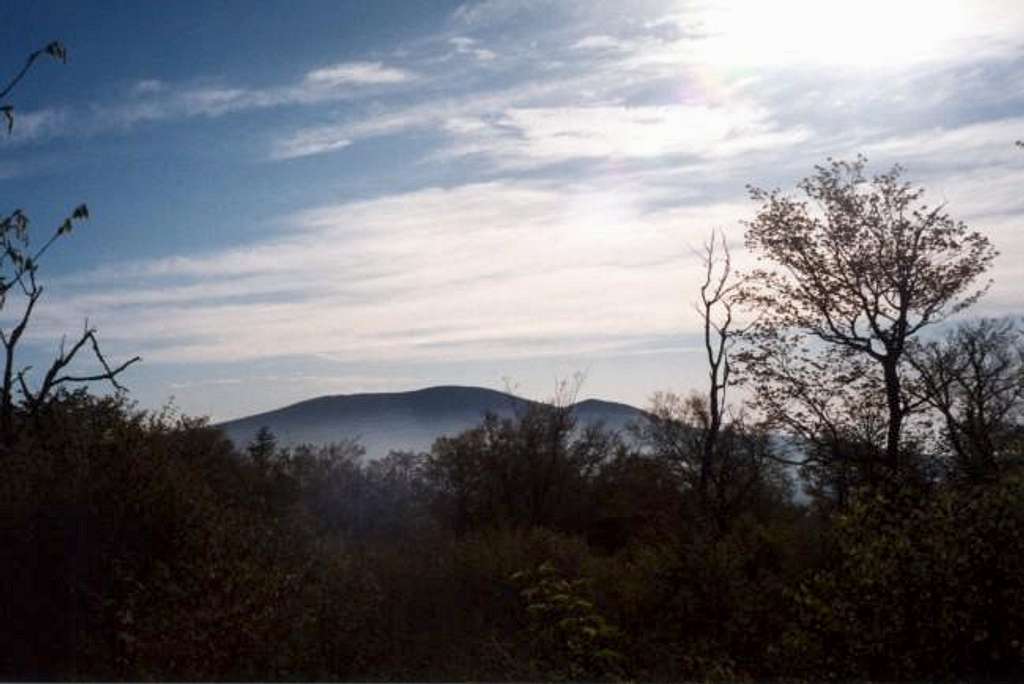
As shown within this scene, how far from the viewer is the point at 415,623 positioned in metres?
18.0

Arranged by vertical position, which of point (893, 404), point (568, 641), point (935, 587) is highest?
point (893, 404)

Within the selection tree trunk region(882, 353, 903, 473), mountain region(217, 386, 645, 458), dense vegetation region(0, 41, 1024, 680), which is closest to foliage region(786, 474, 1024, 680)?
dense vegetation region(0, 41, 1024, 680)

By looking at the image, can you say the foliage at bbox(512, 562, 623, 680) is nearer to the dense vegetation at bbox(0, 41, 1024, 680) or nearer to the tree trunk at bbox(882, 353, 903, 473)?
the dense vegetation at bbox(0, 41, 1024, 680)

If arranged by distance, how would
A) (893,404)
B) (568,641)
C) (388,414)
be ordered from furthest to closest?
A: (388,414) → (893,404) → (568,641)

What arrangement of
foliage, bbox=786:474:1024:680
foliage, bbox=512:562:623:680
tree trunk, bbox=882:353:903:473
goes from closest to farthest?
foliage, bbox=786:474:1024:680 < foliage, bbox=512:562:623:680 < tree trunk, bbox=882:353:903:473

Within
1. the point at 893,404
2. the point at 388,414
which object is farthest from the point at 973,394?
the point at 388,414

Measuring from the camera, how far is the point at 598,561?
82.7 ft

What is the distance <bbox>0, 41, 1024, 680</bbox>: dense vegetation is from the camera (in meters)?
11.9

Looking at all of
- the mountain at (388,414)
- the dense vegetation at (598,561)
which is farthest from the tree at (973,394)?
the mountain at (388,414)

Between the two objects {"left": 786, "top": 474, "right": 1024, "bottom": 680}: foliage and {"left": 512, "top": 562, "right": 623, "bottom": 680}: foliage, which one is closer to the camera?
{"left": 786, "top": 474, "right": 1024, "bottom": 680}: foliage

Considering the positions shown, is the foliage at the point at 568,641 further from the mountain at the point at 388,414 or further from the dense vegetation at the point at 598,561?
the mountain at the point at 388,414

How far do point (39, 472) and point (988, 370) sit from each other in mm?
29414

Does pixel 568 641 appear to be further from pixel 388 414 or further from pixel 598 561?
pixel 388 414

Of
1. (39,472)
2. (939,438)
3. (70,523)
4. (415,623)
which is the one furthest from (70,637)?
(939,438)
